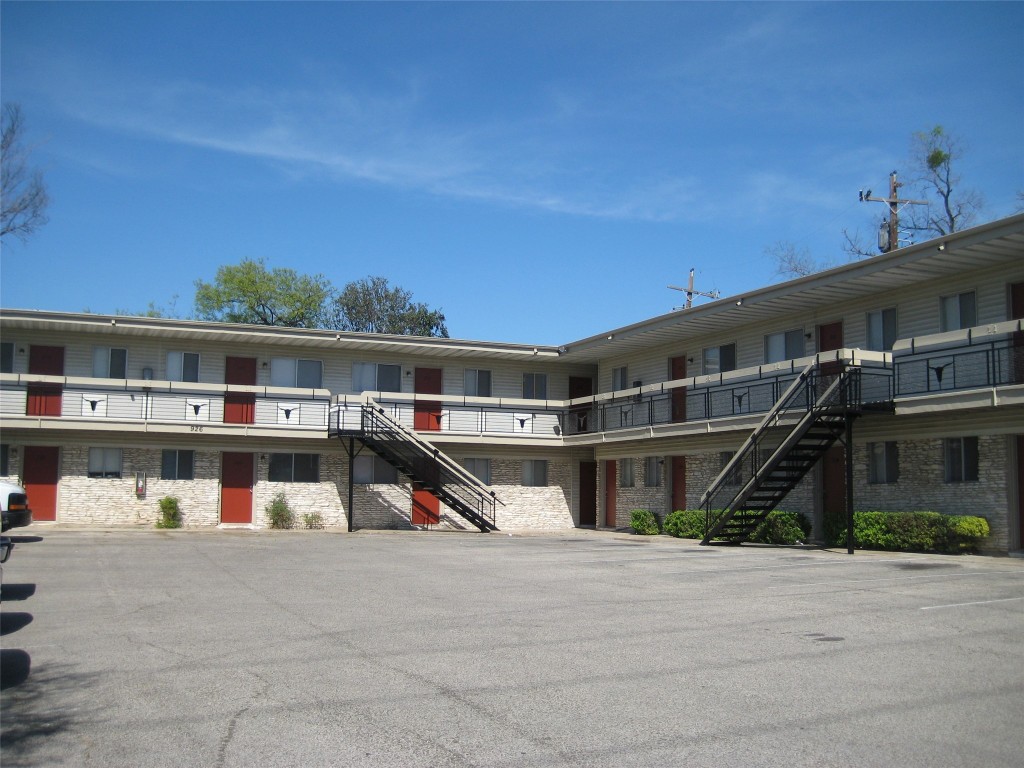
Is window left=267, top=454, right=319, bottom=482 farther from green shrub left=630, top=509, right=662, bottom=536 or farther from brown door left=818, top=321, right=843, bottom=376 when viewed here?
brown door left=818, top=321, right=843, bottom=376

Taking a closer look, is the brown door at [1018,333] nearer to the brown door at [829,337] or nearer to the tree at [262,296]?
the brown door at [829,337]

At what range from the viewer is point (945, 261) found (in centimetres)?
2038

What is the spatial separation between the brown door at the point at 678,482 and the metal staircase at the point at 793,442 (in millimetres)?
5619

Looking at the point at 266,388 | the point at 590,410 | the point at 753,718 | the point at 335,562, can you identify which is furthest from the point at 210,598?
the point at 590,410

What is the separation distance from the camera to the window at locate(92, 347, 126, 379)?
30203 mm

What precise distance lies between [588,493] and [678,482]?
5.94 meters

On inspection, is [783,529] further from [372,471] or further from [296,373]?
[296,373]

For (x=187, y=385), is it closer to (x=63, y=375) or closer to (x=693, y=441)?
(x=63, y=375)

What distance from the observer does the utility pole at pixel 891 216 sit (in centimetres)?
3897

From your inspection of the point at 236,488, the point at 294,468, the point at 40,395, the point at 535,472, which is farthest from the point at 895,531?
the point at 40,395

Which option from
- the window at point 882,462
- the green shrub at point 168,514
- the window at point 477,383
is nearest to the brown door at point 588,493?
the window at point 477,383

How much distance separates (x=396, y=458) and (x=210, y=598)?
17.2m

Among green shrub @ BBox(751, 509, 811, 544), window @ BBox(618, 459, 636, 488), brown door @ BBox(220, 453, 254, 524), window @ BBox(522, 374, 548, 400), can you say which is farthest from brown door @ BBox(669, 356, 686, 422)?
brown door @ BBox(220, 453, 254, 524)

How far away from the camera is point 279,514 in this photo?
3103 cm
